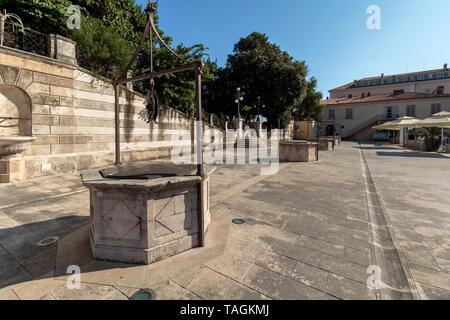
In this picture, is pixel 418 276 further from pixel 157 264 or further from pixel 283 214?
pixel 157 264

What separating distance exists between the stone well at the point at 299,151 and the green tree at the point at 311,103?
25052 millimetres

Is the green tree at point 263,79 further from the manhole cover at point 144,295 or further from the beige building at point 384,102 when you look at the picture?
the manhole cover at point 144,295

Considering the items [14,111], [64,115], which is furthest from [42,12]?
[14,111]

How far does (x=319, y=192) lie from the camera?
233 inches

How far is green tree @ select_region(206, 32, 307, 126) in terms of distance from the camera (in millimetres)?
24859

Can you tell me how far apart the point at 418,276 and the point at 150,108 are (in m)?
4.22

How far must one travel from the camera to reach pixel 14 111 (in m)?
6.74

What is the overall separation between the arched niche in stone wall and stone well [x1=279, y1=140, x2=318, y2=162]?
11.0 meters

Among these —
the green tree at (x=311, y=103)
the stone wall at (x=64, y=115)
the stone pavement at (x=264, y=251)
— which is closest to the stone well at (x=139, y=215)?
the stone pavement at (x=264, y=251)

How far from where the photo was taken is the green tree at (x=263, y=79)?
24859mm

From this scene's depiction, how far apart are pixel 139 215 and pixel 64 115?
24.0 feet

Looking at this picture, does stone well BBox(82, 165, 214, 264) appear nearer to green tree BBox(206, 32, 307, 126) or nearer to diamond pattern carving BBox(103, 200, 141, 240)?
diamond pattern carving BBox(103, 200, 141, 240)

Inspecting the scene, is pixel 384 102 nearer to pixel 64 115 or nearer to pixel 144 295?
pixel 64 115

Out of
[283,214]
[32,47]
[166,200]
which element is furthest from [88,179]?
[32,47]
